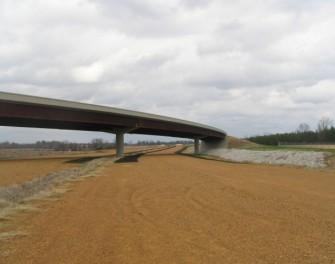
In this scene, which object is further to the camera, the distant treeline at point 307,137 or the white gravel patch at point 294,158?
the distant treeline at point 307,137

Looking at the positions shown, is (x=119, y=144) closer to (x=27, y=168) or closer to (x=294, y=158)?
(x=27, y=168)

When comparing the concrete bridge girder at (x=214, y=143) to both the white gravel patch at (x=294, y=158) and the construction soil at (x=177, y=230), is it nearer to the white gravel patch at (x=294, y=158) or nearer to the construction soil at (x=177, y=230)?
the white gravel patch at (x=294, y=158)

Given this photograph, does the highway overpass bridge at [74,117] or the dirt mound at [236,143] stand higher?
the highway overpass bridge at [74,117]

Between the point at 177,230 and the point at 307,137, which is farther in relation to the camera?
the point at 307,137

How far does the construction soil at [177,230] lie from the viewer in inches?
329

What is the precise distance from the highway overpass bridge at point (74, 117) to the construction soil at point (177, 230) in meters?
36.2

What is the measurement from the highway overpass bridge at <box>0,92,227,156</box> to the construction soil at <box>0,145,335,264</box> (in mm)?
36244

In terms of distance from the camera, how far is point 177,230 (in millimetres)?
10758

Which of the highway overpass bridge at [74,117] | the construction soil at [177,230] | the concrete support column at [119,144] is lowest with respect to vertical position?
the construction soil at [177,230]

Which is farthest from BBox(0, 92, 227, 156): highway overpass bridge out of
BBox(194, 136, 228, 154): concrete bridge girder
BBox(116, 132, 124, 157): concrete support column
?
BBox(194, 136, 228, 154): concrete bridge girder

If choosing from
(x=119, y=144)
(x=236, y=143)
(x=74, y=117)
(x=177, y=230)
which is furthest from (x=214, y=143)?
(x=177, y=230)

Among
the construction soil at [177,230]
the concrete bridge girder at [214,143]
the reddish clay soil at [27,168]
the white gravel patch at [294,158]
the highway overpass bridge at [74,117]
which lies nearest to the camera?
the construction soil at [177,230]

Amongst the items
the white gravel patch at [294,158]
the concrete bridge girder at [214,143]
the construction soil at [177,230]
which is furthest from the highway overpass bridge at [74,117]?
the construction soil at [177,230]

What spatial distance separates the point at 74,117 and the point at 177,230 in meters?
50.6
